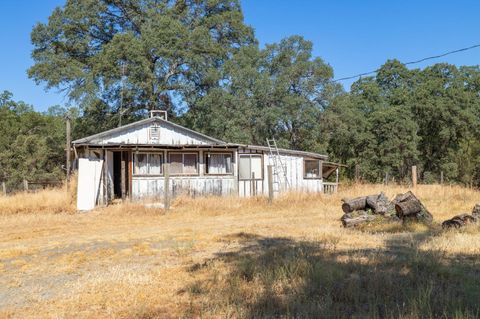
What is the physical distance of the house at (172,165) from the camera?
18.5 metres

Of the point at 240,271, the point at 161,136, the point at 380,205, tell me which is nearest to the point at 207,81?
the point at 161,136

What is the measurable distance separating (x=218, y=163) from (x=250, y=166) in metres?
1.73

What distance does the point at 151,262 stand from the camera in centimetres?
778

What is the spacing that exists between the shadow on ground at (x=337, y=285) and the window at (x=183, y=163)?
1205 centimetres

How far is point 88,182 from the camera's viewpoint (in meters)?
18.0

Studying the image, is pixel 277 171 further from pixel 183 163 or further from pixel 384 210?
pixel 384 210

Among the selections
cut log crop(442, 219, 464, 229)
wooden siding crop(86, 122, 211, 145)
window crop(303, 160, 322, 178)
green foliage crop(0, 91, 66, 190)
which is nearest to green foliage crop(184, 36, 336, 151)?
window crop(303, 160, 322, 178)

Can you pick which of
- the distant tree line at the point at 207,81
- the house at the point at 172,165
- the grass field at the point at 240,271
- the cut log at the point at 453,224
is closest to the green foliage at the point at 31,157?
the distant tree line at the point at 207,81

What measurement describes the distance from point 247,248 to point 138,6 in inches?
1045

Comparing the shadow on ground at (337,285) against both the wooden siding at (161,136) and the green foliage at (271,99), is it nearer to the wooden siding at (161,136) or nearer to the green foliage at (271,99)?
the wooden siding at (161,136)

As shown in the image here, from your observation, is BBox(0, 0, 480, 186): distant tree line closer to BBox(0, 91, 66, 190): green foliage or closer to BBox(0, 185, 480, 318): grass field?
BBox(0, 91, 66, 190): green foliage

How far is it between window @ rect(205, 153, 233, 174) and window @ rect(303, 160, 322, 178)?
15.1 feet

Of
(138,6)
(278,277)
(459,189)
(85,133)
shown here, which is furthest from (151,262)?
(138,6)

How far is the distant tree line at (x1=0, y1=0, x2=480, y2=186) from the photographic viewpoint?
88.9ft
